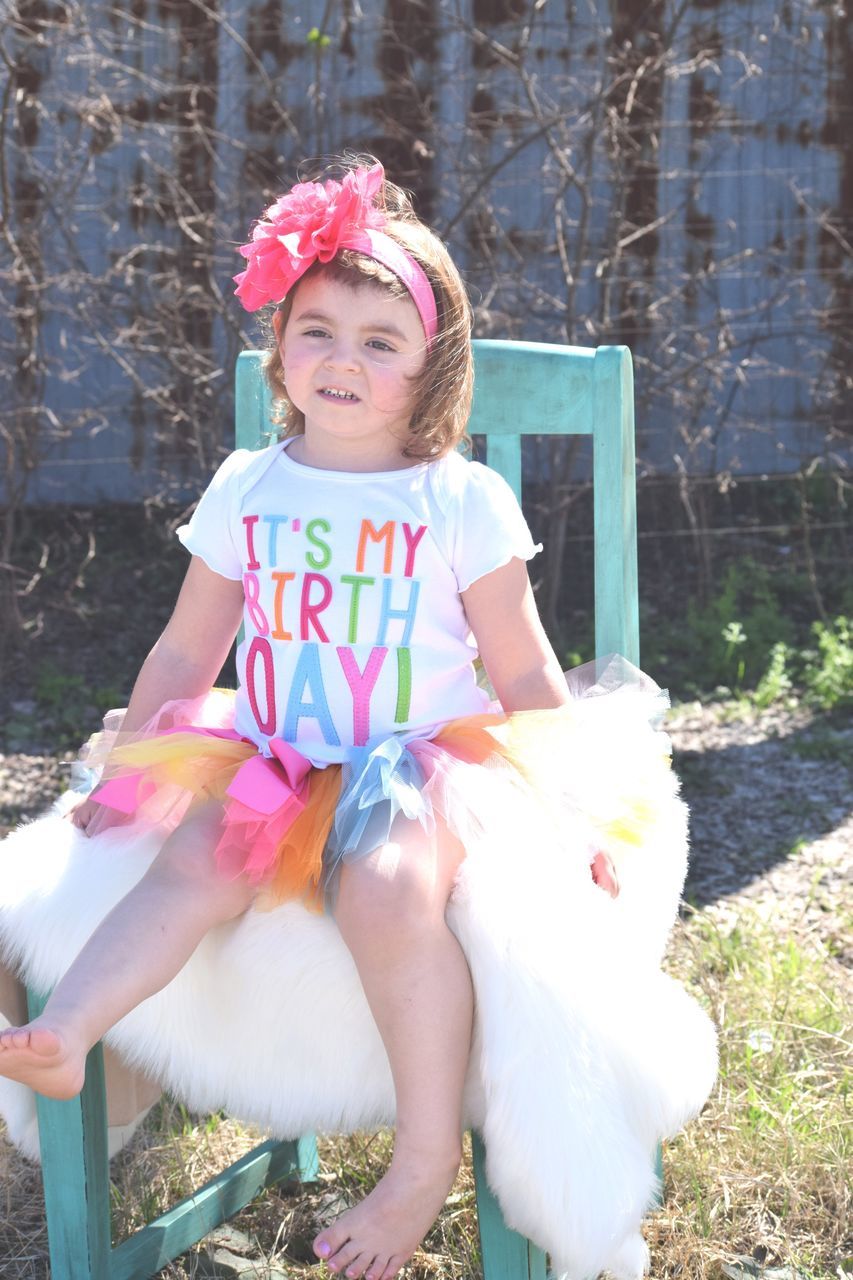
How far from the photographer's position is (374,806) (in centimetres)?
146

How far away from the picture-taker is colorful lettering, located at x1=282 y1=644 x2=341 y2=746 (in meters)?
1.60

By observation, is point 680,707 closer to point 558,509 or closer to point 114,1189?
point 558,509

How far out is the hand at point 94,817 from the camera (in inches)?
63.2

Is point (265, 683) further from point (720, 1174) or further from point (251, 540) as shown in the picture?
point (720, 1174)

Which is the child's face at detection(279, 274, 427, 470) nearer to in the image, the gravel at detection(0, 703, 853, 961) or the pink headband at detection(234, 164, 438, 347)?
the pink headband at detection(234, 164, 438, 347)

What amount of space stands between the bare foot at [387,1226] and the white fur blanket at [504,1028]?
58 mm

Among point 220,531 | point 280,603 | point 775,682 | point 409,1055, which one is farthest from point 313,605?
point 775,682

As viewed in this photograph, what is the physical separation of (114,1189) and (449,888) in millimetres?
777

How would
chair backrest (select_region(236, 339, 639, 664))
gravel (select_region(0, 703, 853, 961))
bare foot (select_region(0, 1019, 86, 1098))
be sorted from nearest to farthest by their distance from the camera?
1. bare foot (select_region(0, 1019, 86, 1098))
2. chair backrest (select_region(236, 339, 639, 664))
3. gravel (select_region(0, 703, 853, 961))

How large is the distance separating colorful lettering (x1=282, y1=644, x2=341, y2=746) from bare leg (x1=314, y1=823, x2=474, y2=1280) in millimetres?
261

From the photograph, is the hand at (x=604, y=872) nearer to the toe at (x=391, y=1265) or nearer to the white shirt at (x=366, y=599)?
the white shirt at (x=366, y=599)

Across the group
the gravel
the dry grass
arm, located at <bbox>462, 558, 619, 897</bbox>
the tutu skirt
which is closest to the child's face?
arm, located at <bbox>462, 558, 619, 897</bbox>

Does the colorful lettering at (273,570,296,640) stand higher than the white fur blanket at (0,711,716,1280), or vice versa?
the colorful lettering at (273,570,296,640)

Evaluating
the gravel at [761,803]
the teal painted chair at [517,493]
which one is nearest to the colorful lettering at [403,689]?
the teal painted chair at [517,493]
